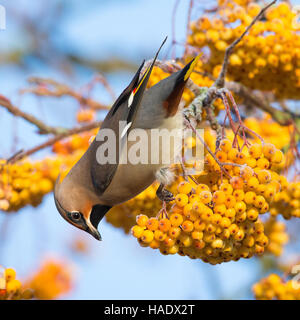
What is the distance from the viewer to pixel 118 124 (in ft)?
9.16

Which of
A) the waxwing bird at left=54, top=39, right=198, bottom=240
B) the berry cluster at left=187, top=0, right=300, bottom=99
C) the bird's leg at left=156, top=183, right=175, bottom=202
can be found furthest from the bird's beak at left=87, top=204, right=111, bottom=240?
the berry cluster at left=187, top=0, right=300, bottom=99

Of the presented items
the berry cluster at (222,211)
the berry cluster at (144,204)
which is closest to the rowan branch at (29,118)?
the berry cluster at (144,204)

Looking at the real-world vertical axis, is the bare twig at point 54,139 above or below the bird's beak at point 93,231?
above

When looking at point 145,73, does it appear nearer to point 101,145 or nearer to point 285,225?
point 101,145

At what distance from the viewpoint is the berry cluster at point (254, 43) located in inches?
121

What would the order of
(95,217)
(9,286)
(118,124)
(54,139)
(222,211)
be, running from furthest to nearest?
(54,139) < (95,217) < (118,124) < (9,286) < (222,211)

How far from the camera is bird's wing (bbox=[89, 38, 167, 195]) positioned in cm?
277

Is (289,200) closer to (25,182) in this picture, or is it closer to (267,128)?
(267,128)

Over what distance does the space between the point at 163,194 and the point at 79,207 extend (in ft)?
1.58

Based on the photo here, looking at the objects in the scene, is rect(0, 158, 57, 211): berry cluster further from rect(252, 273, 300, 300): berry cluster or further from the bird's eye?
rect(252, 273, 300, 300): berry cluster

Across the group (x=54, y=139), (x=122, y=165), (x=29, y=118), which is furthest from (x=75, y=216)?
(x=29, y=118)

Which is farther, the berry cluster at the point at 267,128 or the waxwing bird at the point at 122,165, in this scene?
the berry cluster at the point at 267,128

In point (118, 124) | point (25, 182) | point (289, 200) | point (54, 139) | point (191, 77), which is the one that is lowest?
point (25, 182)

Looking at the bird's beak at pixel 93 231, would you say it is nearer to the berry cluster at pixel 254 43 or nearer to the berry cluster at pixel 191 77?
the berry cluster at pixel 191 77
